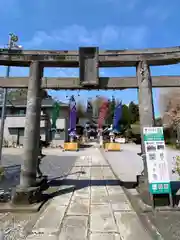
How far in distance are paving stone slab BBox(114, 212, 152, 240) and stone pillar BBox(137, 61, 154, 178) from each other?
4.84 feet

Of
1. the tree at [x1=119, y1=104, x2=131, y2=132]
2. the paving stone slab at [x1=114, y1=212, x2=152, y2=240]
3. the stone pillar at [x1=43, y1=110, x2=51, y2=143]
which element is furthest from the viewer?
the tree at [x1=119, y1=104, x2=131, y2=132]

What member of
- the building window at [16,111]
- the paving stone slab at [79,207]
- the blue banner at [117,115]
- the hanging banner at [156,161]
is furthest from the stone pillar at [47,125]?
the hanging banner at [156,161]

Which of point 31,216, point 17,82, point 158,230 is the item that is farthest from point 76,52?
point 158,230

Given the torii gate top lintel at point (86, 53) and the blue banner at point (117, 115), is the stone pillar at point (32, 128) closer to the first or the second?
the torii gate top lintel at point (86, 53)

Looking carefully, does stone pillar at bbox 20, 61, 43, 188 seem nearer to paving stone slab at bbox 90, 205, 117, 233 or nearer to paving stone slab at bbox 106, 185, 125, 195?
paving stone slab at bbox 90, 205, 117, 233

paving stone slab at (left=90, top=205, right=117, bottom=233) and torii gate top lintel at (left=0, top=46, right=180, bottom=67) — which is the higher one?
torii gate top lintel at (left=0, top=46, right=180, bottom=67)

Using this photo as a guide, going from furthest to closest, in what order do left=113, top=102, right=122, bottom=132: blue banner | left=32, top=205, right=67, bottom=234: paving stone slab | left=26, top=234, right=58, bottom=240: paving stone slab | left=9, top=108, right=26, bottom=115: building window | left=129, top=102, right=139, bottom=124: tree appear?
left=129, top=102, right=139, bottom=124: tree
left=9, top=108, right=26, bottom=115: building window
left=113, top=102, right=122, bottom=132: blue banner
left=32, top=205, right=67, bottom=234: paving stone slab
left=26, top=234, right=58, bottom=240: paving stone slab

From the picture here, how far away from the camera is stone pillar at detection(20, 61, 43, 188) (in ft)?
18.1

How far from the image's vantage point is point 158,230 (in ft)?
12.5

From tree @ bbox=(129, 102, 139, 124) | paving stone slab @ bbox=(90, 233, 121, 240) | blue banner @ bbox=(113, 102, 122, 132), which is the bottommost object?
paving stone slab @ bbox=(90, 233, 121, 240)

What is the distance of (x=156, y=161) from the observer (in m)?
5.02

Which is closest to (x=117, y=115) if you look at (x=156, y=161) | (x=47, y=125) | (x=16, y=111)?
(x=47, y=125)

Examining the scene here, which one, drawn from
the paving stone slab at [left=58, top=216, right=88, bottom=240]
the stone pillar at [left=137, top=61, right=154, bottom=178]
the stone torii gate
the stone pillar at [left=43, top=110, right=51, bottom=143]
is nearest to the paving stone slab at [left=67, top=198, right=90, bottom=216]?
the paving stone slab at [left=58, top=216, right=88, bottom=240]

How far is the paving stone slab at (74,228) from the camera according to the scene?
3607mm
